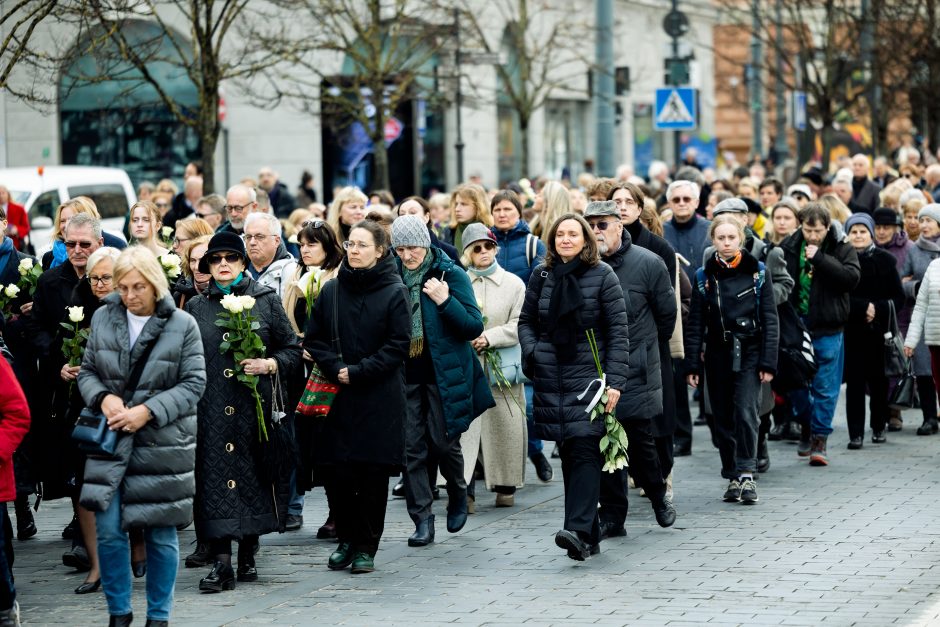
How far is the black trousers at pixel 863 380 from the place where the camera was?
13.7 m

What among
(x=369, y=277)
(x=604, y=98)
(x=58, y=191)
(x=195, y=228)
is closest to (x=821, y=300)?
(x=195, y=228)

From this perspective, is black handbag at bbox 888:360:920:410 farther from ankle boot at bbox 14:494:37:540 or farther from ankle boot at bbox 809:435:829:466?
ankle boot at bbox 14:494:37:540

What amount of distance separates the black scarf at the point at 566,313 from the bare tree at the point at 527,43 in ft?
58.5

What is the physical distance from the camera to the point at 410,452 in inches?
395

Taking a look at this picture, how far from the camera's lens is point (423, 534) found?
32.8ft

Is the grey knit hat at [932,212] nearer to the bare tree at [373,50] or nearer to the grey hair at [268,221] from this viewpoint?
the grey hair at [268,221]

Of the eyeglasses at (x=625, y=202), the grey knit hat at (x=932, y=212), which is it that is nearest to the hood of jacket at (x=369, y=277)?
the eyeglasses at (x=625, y=202)

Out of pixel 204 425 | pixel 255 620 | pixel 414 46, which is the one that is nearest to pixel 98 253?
pixel 204 425

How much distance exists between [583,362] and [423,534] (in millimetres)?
1496

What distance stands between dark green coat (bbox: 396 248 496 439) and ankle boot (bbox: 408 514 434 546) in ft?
1.72

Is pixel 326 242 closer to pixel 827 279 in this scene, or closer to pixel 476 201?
pixel 476 201

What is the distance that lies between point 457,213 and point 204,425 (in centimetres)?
402

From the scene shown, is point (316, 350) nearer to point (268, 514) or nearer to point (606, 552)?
point (268, 514)

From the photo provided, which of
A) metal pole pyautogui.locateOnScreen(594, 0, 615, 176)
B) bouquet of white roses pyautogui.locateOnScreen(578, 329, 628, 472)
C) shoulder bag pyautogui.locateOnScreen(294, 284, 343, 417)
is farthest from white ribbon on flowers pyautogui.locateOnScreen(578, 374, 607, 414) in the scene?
metal pole pyautogui.locateOnScreen(594, 0, 615, 176)
